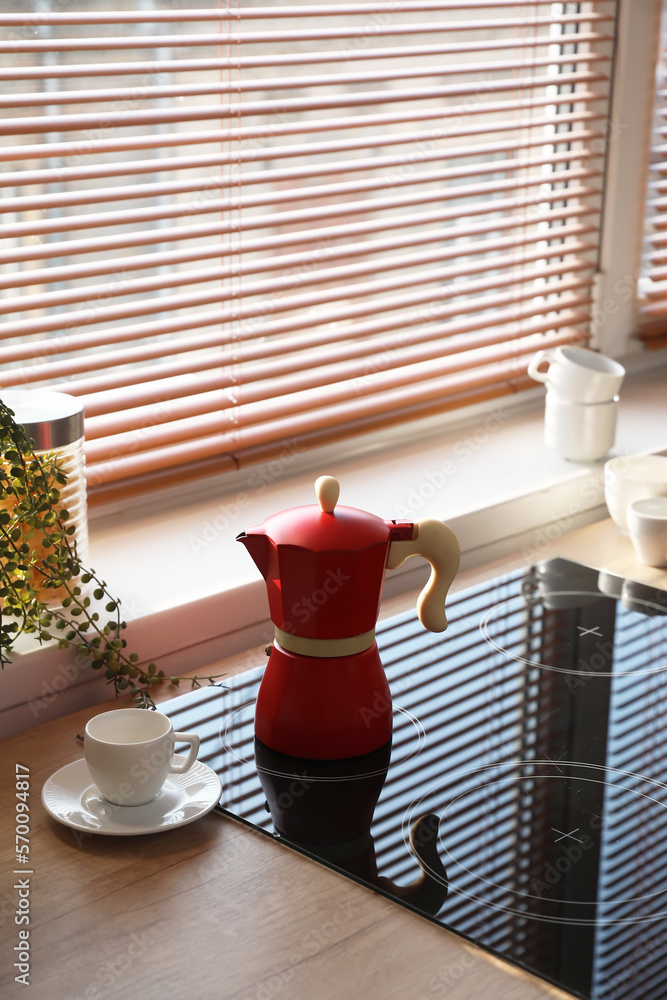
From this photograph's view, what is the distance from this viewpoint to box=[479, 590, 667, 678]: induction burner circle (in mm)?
1115

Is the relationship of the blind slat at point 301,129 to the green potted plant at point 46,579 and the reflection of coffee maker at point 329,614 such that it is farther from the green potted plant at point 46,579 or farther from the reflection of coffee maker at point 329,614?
the reflection of coffee maker at point 329,614

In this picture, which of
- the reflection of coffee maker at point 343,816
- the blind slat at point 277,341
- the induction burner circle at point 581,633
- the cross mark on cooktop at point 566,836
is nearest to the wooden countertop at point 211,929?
the reflection of coffee maker at point 343,816

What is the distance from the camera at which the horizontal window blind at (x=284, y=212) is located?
125cm

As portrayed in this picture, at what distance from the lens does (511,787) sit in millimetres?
916

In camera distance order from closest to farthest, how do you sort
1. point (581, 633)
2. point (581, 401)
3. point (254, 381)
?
point (581, 633)
point (254, 381)
point (581, 401)

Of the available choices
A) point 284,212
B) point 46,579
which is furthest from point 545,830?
point 284,212

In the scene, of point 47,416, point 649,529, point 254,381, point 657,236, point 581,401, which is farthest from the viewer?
point 657,236

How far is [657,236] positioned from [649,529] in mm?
856

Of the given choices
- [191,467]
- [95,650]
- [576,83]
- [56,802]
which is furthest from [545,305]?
[56,802]

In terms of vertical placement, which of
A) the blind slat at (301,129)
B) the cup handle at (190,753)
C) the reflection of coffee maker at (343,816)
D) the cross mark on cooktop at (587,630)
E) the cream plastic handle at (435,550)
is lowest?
the cross mark on cooktop at (587,630)

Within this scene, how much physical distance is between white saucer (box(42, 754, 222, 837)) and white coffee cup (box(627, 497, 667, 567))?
0.66 metres

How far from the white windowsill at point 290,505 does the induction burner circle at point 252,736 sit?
145mm

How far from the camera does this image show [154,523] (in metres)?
1.39

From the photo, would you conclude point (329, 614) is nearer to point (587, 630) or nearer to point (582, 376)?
point (587, 630)
